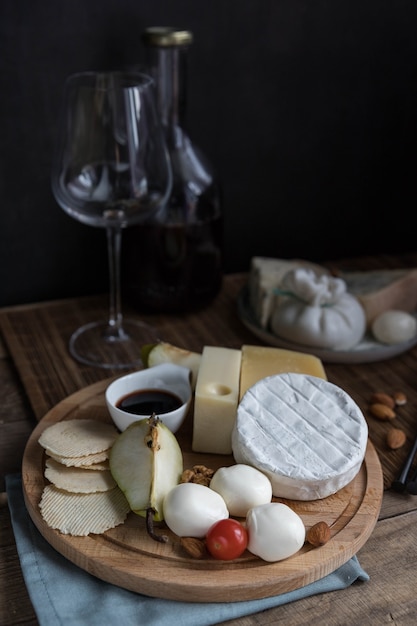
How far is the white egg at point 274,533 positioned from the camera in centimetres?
82

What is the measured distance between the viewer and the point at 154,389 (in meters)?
1.06

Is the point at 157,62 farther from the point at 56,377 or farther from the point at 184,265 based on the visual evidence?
the point at 56,377

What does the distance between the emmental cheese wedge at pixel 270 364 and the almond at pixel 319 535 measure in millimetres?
237

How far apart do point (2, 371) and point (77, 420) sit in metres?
0.29

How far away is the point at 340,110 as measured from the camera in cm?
154

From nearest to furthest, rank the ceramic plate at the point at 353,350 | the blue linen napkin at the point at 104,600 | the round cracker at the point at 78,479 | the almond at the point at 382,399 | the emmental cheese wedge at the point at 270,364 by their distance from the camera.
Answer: the blue linen napkin at the point at 104,600, the round cracker at the point at 78,479, the emmental cheese wedge at the point at 270,364, the almond at the point at 382,399, the ceramic plate at the point at 353,350

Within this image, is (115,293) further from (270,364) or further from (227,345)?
→ (270,364)

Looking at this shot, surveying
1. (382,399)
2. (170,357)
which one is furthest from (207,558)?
(382,399)

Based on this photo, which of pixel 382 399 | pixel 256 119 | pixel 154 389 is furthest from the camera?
pixel 256 119

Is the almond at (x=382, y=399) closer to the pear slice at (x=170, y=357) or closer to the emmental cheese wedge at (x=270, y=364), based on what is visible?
the emmental cheese wedge at (x=270, y=364)

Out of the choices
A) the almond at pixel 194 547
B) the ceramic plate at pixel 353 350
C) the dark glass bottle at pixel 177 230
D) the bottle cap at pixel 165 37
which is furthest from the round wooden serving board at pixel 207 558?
the bottle cap at pixel 165 37

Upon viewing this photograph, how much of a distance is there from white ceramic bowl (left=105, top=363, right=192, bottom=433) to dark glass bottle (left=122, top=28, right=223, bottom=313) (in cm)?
32

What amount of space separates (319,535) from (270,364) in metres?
0.28

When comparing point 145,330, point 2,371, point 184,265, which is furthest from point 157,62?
point 2,371
